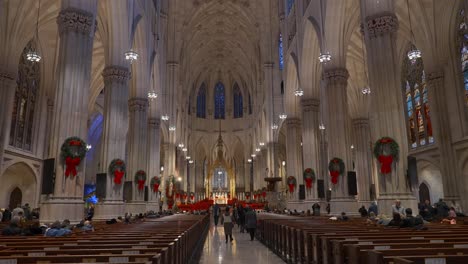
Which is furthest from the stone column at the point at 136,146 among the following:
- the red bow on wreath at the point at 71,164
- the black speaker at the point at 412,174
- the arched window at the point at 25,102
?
the black speaker at the point at 412,174

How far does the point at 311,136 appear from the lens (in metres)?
24.5

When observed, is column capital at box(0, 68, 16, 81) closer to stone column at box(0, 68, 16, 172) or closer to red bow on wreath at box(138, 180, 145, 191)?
stone column at box(0, 68, 16, 172)

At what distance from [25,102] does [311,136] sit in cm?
2073

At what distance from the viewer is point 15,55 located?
22.7 metres

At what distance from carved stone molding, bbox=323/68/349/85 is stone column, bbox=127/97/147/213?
11.6 metres

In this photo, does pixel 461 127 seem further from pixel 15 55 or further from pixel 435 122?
pixel 15 55

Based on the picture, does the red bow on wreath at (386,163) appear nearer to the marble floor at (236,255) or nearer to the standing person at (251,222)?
the marble floor at (236,255)

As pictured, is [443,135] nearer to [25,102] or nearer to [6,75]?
[6,75]

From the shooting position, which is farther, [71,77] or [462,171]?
[462,171]

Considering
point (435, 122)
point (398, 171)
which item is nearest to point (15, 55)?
point (398, 171)

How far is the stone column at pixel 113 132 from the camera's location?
1630cm

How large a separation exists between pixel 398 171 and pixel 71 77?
11.5 meters

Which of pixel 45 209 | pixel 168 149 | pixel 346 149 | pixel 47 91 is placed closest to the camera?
pixel 45 209

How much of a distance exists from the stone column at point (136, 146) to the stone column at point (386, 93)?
13.8 metres
